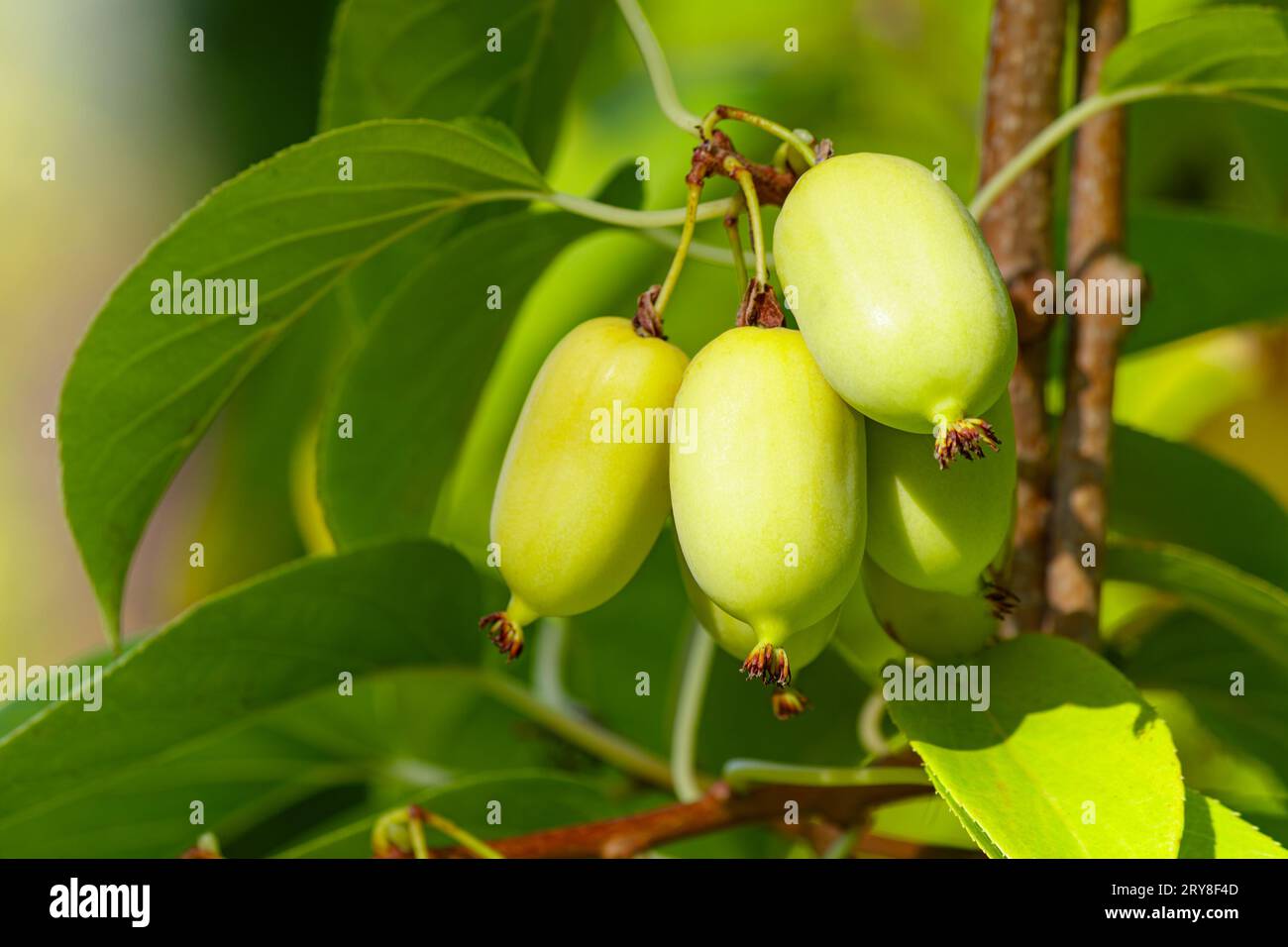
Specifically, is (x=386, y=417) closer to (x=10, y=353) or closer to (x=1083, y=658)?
(x=1083, y=658)

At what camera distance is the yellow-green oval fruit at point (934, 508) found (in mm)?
581

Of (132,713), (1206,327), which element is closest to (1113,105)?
(1206,327)

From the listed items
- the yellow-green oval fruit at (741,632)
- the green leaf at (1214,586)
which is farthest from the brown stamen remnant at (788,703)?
the green leaf at (1214,586)

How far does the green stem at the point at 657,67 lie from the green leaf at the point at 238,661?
316 millimetres

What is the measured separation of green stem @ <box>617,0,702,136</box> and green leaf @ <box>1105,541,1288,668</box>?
0.36 metres

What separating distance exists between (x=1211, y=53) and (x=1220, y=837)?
1.34ft

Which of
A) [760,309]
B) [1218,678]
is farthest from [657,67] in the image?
[1218,678]

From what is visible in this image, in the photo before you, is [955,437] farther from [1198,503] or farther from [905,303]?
[1198,503]

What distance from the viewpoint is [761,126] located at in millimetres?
624

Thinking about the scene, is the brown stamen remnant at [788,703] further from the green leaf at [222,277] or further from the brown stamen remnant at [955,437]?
the green leaf at [222,277]

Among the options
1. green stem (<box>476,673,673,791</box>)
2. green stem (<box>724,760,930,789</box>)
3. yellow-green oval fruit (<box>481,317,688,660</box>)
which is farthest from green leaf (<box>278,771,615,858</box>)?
yellow-green oval fruit (<box>481,317,688,660</box>)

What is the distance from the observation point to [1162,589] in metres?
0.82

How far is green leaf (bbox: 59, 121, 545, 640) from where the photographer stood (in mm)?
683

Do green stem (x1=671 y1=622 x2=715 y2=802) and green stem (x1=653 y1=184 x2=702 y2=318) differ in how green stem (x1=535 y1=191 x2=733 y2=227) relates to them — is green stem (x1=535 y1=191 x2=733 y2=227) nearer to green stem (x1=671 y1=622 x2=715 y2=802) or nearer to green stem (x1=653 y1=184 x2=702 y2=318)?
green stem (x1=653 y1=184 x2=702 y2=318)
